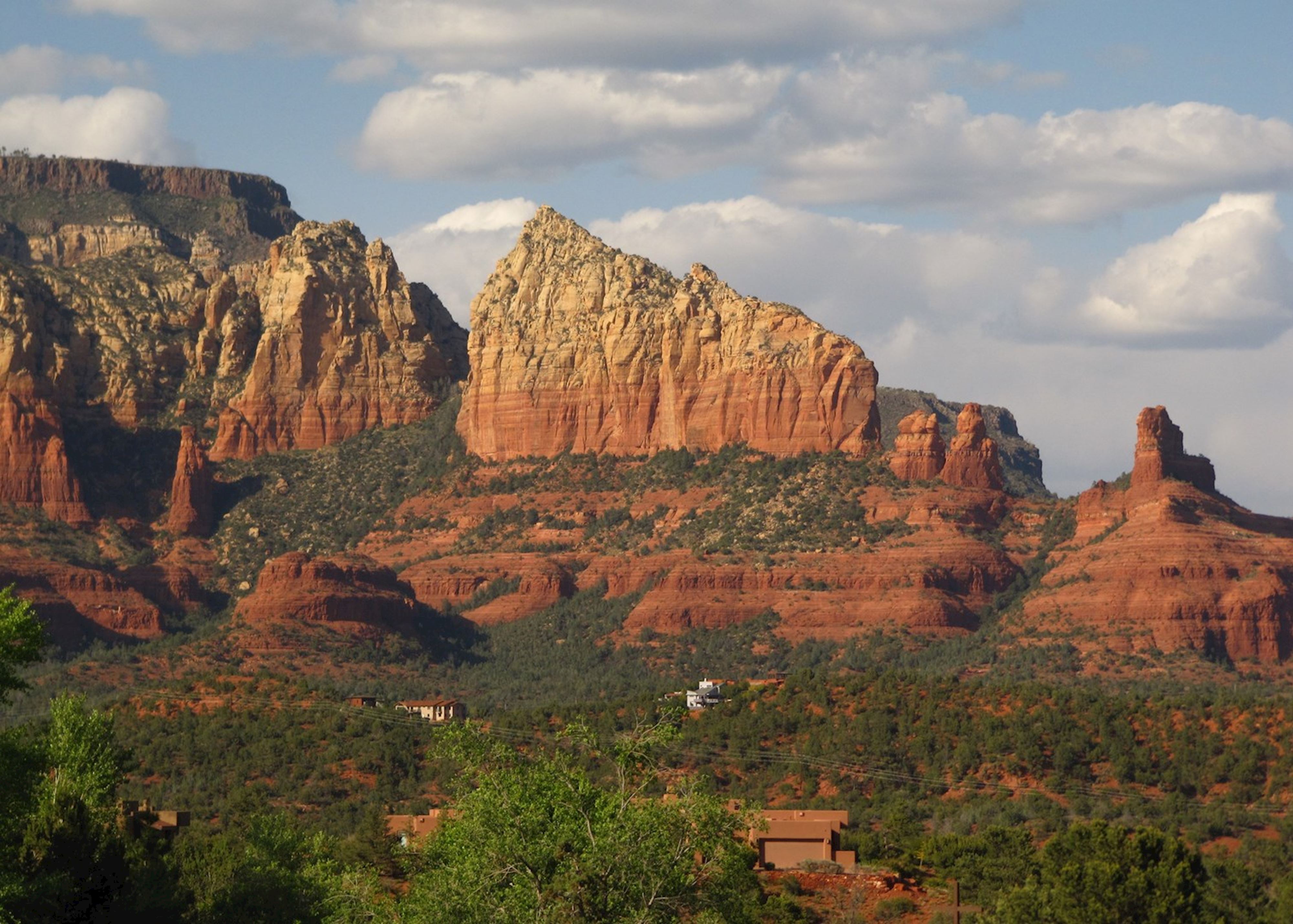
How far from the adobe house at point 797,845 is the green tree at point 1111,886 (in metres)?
11.2

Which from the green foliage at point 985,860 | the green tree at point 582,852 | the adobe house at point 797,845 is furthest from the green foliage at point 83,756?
the green foliage at point 985,860

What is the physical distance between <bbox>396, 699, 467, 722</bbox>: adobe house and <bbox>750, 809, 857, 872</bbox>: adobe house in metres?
42.9

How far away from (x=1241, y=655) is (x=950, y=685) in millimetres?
53003

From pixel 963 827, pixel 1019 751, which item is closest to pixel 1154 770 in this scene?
pixel 1019 751

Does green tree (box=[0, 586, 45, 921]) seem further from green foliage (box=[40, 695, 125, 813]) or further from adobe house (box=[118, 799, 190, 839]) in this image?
adobe house (box=[118, 799, 190, 839])

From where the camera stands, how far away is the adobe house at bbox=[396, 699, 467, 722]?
14362cm

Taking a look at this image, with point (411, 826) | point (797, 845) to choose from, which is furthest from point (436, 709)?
point (797, 845)

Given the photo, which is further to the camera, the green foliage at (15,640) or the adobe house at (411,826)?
the adobe house at (411,826)

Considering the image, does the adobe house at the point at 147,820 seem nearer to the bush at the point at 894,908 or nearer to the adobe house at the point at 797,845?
the adobe house at the point at 797,845

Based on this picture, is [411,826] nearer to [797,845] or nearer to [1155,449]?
[797,845]

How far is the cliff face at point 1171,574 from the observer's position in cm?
18538

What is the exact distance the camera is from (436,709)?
150 metres

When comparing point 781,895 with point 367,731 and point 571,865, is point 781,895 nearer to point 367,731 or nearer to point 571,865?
point 571,865

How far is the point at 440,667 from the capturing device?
196m
